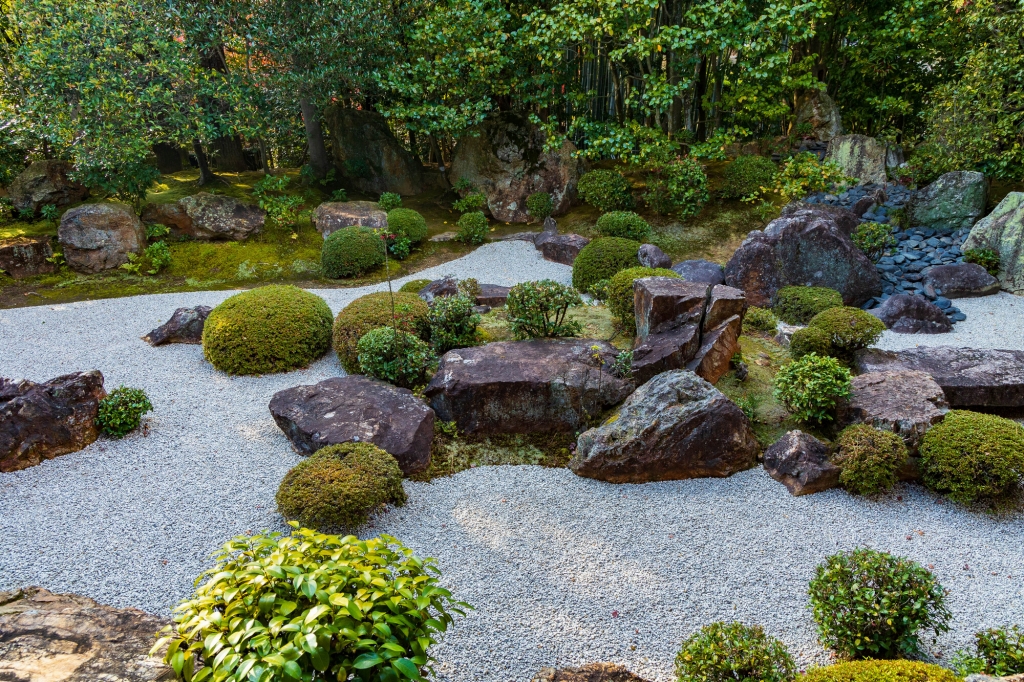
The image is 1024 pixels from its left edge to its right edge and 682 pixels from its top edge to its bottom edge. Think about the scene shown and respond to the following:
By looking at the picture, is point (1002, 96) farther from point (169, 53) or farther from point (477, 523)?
point (169, 53)

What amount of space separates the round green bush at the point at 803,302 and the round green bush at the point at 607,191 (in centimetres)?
545

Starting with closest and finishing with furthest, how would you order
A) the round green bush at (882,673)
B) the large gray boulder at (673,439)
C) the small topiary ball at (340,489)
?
the round green bush at (882,673), the small topiary ball at (340,489), the large gray boulder at (673,439)

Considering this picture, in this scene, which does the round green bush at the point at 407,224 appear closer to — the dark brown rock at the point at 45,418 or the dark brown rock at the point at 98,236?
the dark brown rock at the point at 98,236

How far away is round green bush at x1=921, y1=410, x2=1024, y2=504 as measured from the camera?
5.95m

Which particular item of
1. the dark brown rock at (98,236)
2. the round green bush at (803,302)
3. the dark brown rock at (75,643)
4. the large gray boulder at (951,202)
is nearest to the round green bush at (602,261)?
the round green bush at (803,302)

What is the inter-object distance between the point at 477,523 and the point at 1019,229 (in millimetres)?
11324

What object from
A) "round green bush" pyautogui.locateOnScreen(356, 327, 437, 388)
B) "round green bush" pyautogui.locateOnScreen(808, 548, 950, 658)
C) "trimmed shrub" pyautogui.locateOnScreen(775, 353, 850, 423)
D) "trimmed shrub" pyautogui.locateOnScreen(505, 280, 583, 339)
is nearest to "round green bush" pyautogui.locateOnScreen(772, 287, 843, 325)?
"trimmed shrub" pyautogui.locateOnScreen(775, 353, 850, 423)

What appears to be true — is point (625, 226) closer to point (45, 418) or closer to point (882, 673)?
point (45, 418)

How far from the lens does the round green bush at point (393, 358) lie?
7.92 meters

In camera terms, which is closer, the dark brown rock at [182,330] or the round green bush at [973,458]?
the round green bush at [973,458]

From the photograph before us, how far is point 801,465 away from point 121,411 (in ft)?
24.1

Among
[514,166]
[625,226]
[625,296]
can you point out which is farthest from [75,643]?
[514,166]

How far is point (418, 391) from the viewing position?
7.92 m

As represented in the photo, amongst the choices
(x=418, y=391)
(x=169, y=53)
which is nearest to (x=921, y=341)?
(x=418, y=391)
